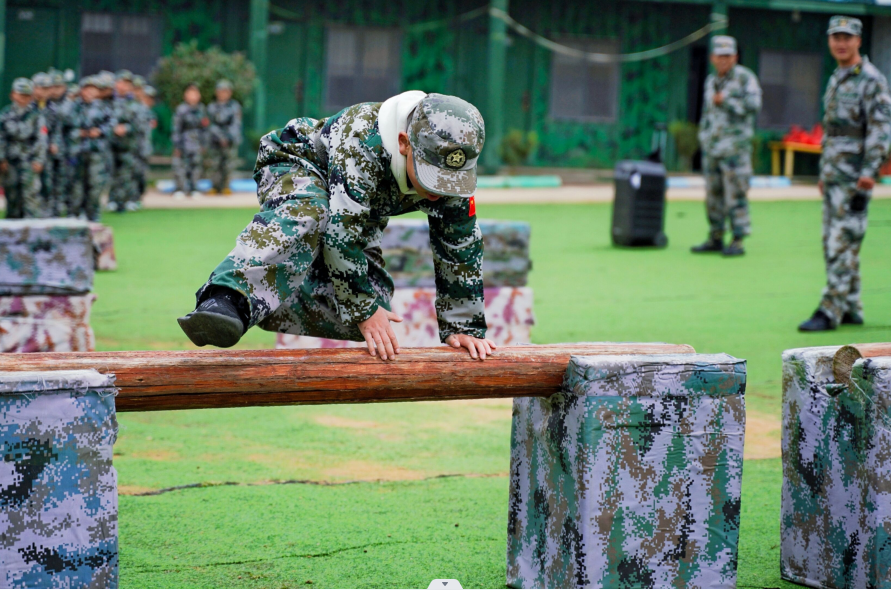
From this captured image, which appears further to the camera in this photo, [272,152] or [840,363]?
[272,152]

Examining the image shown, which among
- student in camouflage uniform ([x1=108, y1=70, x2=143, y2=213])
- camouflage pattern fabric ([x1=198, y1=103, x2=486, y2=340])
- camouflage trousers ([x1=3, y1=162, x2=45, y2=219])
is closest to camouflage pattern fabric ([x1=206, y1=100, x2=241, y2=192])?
student in camouflage uniform ([x1=108, y1=70, x2=143, y2=213])

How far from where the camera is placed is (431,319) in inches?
276

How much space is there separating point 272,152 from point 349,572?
1.44 meters

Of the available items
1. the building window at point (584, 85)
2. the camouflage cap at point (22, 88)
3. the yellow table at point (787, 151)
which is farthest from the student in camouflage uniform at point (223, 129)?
the yellow table at point (787, 151)

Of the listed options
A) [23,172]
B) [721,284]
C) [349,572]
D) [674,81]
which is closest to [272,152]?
[349,572]

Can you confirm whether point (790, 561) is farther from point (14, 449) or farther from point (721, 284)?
point (721, 284)

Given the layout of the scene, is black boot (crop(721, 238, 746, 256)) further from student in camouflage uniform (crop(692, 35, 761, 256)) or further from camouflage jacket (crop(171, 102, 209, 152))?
camouflage jacket (crop(171, 102, 209, 152))

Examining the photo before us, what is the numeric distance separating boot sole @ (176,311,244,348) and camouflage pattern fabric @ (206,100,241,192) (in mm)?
14512

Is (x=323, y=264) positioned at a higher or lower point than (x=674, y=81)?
lower

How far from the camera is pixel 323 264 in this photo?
3.89 metres

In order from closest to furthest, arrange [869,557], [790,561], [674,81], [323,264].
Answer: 1. [869,557]
2. [790,561]
3. [323,264]
4. [674,81]

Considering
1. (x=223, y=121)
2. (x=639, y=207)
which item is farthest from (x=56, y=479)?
(x=223, y=121)

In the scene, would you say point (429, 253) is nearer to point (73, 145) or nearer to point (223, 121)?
point (73, 145)

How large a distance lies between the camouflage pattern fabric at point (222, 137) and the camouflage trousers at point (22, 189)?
4144 mm
